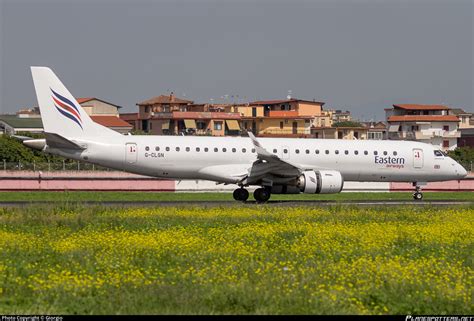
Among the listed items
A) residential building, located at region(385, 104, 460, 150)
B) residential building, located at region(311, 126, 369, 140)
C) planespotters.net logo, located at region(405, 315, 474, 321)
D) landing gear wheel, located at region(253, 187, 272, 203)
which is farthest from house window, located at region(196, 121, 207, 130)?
planespotters.net logo, located at region(405, 315, 474, 321)

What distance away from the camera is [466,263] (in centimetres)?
1756

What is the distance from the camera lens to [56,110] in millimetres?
38000

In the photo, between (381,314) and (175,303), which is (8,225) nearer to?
(175,303)

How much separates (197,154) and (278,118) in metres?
97.0

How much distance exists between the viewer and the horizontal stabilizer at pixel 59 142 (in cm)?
3634

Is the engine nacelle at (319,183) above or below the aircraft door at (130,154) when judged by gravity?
below

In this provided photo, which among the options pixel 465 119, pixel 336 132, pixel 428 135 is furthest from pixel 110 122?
pixel 465 119

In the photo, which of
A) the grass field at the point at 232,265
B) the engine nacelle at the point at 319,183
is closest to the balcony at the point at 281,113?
the engine nacelle at the point at 319,183

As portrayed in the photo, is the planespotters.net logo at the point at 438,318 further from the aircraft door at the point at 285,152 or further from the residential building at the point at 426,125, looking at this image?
the residential building at the point at 426,125

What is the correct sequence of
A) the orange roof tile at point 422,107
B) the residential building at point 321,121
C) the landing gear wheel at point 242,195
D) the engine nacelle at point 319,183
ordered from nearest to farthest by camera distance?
1. the engine nacelle at point 319,183
2. the landing gear wheel at point 242,195
3. the orange roof tile at point 422,107
4. the residential building at point 321,121

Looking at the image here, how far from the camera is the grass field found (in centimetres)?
1306

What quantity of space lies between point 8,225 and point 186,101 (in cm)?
13250

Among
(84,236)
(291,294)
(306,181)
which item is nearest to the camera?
(291,294)

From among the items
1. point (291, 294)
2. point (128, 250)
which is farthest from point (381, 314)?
point (128, 250)
